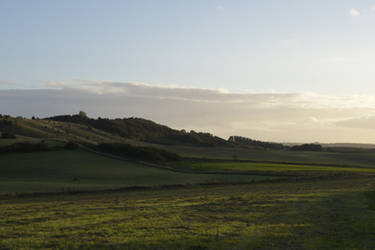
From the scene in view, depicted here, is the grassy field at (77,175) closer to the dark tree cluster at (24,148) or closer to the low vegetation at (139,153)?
the dark tree cluster at (24,148)

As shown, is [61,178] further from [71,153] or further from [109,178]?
[71,153]

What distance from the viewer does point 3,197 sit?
36.6m

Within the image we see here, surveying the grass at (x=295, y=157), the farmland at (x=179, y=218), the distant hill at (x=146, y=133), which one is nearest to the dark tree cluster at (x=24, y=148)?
the farmland at (x=179, y=218)

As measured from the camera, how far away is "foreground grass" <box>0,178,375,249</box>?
16.1 metres

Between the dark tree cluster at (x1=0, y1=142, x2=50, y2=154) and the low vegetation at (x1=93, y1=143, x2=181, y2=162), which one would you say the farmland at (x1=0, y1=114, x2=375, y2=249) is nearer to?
the dark tree cluster at (x1=0, y1=142, x2=50, y2=154)

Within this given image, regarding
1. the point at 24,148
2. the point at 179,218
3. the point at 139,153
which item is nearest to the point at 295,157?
the point at 139,153

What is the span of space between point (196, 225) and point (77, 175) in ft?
126

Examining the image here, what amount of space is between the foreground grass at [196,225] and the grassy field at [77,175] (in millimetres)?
16007

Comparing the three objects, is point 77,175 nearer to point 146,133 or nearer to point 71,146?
point 71,146

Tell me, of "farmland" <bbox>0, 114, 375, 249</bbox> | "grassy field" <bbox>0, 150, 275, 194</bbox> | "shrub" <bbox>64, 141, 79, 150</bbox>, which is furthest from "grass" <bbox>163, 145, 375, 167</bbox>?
"farmland" <bbox>0, 114, 375, 249</bbox>

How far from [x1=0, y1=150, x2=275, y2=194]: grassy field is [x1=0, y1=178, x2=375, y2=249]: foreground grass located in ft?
52.5

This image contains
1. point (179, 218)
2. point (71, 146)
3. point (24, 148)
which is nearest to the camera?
point (179, 218)

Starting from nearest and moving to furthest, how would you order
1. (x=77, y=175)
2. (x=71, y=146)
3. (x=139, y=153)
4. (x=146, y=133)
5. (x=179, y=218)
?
1. (x=179, y=218)
2. (x=77, y=175)
3. (x=139, y=153)
4. (x=71, y=146)
5. (x=146, y=133)

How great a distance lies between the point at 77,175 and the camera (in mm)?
55875
